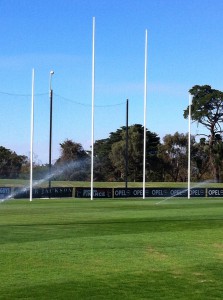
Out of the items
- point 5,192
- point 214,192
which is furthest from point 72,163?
point 5,192

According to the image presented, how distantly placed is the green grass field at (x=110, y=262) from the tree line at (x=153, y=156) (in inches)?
2673

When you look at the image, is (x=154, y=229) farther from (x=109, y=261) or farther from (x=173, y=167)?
(x=173, y=167)

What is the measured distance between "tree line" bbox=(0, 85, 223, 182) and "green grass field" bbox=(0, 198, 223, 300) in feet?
223

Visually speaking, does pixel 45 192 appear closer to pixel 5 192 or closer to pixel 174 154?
pixel 5 192

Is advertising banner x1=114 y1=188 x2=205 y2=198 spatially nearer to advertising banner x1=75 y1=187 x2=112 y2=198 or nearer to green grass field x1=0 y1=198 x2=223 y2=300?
advertising banner x1=75 y1=187 x2=112 y2=198

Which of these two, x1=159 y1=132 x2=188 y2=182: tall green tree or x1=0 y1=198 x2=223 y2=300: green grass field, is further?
x1=159 y1=132 x2=188 y2=182: tall green tree

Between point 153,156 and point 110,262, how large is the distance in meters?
83.4

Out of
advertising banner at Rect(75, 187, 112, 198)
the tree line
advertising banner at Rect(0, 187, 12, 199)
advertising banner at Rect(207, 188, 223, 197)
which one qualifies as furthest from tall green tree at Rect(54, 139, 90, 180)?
advertising banner at Rect(0, 187, 12, 199)

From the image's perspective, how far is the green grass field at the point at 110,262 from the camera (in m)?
9.08

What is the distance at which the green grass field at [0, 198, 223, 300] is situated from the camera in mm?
9078

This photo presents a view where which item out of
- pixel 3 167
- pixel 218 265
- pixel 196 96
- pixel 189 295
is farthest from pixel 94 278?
pixel 3 167

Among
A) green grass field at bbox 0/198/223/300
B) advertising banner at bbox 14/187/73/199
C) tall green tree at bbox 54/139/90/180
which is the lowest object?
green grass field at bbox 0/198/223/300

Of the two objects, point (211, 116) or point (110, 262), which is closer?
point (110, 262)

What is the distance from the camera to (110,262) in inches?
468
